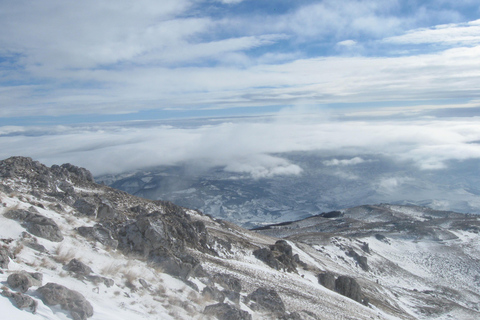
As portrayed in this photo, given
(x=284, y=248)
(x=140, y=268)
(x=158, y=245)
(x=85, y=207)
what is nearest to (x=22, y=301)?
(x=140, y=268)

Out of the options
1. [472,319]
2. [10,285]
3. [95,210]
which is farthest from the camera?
[472,319]

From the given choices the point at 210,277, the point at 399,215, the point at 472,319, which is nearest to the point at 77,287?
the point at 210,277

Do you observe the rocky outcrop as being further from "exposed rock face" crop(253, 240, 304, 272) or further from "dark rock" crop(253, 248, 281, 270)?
"dark rock" crop(253, 248, 281, 270)

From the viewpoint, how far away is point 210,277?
61.8 feet

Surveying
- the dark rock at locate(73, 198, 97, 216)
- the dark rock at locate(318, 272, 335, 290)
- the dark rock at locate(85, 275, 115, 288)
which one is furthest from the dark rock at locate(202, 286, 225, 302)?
the dark rock at locate(318, 272, 335, 290)

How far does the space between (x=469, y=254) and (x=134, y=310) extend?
7477 centimetres

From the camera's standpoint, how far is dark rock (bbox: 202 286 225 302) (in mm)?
16141

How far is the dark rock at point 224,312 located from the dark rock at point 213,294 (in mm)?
1426

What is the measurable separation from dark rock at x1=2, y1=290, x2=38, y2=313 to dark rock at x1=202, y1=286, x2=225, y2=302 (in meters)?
7.93

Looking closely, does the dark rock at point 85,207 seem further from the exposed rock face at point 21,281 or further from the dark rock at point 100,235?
the exposed rock face at point 21,281

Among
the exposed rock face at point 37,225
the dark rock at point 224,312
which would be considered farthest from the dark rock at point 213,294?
the exposed rock face at point 37,225

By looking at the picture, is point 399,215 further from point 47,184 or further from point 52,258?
point 52,258

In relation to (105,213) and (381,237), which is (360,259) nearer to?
(381,237)

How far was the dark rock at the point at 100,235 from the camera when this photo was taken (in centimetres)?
1797
